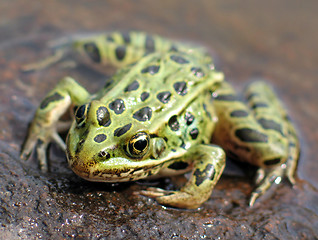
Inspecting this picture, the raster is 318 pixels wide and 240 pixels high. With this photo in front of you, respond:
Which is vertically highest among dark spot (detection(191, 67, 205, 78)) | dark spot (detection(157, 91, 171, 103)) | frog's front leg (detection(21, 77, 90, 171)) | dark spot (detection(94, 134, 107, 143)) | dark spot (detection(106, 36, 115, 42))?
dark spot (detection(191, 67, 205, 78))

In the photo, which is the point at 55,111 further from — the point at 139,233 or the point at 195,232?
the point at 195,232

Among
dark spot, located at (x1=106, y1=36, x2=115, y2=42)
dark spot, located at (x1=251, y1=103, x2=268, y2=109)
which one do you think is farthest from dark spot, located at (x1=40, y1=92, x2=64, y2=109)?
dark spot, located at (x1=251, y1=103, x2=268, y2=109)

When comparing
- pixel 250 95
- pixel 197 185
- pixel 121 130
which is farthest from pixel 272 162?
pixel 121 130

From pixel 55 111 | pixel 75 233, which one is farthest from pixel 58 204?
pixel 55 111

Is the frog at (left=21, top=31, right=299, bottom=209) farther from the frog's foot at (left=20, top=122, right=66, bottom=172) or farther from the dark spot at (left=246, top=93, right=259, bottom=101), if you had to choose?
the dark spot at (left=246, top=93, right=259, bottom=101)

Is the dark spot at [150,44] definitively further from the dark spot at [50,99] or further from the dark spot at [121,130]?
the dark spot at [121,130]

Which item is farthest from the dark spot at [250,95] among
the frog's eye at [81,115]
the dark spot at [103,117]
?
the frog's eye at [81,115]

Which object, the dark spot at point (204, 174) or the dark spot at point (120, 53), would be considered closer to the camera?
the dark spot at point (204, 174)
